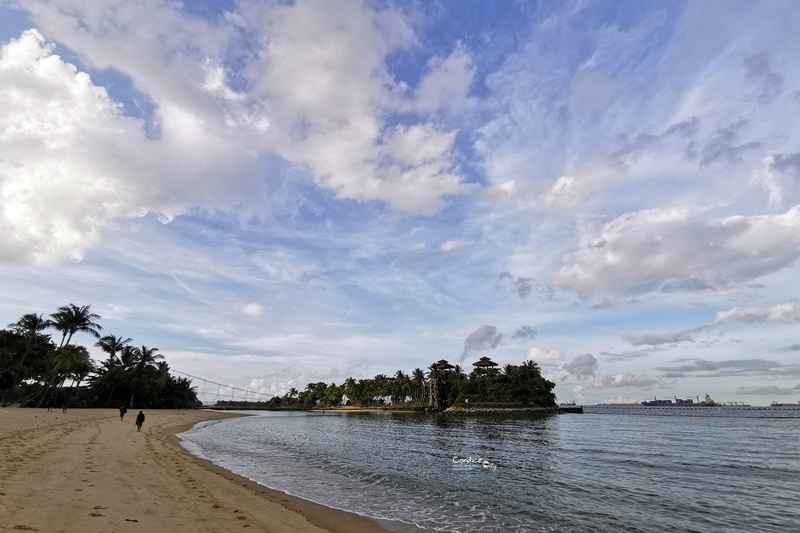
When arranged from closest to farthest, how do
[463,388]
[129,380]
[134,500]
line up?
[134,500], [129,380], [463,388]

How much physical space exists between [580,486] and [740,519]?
641 cm

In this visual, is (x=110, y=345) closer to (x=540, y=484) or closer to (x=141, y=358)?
(x=141, y=358)

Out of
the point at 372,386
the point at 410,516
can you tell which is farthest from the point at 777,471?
the point at 372,386

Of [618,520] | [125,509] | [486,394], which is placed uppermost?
[486,394]

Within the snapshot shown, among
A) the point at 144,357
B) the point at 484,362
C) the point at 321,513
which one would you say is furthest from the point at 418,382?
the point at 321,513

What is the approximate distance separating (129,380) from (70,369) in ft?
75.2

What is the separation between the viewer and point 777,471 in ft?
83.6

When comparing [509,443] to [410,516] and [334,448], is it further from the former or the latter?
[410,516]

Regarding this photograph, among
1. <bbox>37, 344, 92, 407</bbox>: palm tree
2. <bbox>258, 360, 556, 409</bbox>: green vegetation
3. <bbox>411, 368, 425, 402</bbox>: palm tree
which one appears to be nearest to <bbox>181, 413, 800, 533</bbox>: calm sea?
<bbox>37, 344, 92, 407</bbox>: palm tree

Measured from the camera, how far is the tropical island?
71000 millimetres

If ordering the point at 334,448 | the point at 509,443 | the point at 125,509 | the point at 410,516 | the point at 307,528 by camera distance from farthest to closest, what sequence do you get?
the point at 509,443 < the point at 334,448 < the point at 410,516 < the point at 307,528 < the point at 125,509

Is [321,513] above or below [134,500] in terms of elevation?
below

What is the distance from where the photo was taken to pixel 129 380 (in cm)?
9294

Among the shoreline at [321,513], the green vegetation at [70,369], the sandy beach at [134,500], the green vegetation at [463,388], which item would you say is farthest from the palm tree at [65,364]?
the green vegetation at [463,388]
